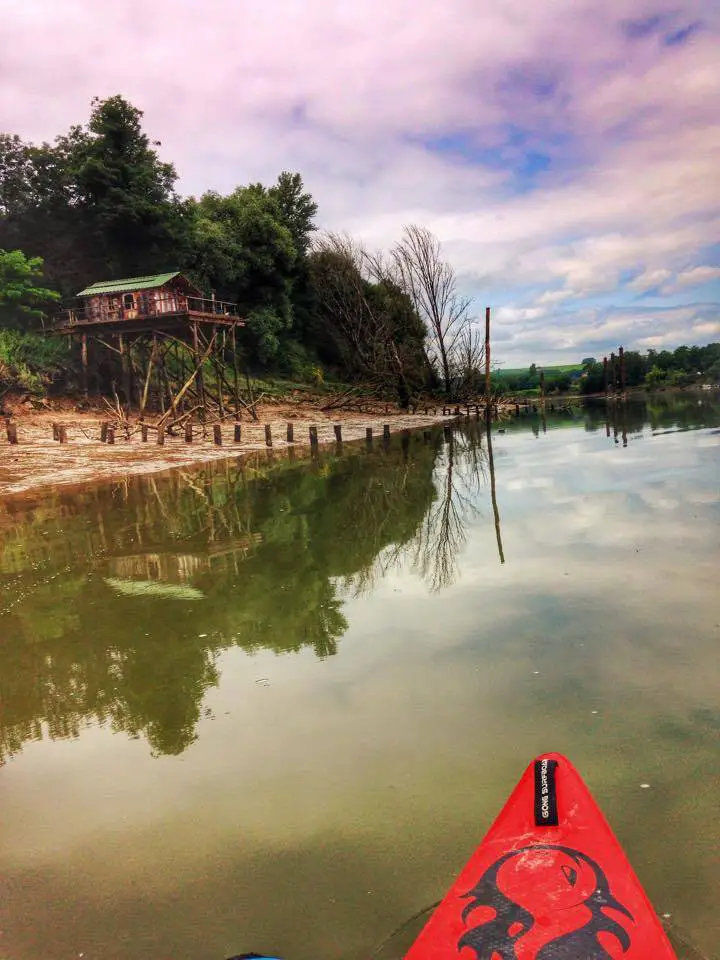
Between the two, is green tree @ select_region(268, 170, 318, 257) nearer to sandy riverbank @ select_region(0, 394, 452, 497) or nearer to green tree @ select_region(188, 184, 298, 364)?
green tree @ select_region(188, 184, 298, 364)

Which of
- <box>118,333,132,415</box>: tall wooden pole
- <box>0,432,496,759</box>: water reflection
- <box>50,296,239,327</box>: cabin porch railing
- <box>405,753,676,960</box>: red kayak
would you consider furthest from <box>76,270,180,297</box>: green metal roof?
<box>405,753,676,960</box>: red kayak

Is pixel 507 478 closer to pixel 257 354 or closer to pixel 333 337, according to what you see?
pixel 257 354

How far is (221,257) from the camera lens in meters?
39.5

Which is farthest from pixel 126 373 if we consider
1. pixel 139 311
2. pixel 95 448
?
pixel 95 448

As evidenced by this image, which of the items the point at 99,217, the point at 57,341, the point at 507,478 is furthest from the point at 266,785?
the point at 99,217

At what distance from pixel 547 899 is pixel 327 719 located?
251cm

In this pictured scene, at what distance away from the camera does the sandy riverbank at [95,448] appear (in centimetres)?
1864

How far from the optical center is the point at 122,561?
943 cm

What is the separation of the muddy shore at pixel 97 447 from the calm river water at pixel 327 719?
8.79 metres

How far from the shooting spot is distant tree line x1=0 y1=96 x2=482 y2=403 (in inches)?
1407

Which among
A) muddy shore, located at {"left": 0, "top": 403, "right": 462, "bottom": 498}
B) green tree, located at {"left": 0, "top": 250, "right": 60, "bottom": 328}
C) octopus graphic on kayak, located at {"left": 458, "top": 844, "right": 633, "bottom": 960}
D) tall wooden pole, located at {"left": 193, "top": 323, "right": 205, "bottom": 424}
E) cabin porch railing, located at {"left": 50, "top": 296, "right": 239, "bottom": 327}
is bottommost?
octopus graphic on kayak, located at {"left": 458, "top": 844, "right": 633, "bottom": 960}

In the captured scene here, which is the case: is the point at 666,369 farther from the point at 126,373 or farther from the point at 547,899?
the point at 547,899

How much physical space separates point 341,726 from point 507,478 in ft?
39.2

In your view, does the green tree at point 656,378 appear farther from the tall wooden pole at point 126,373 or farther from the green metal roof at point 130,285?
the tall wooden pole at point 126,373
